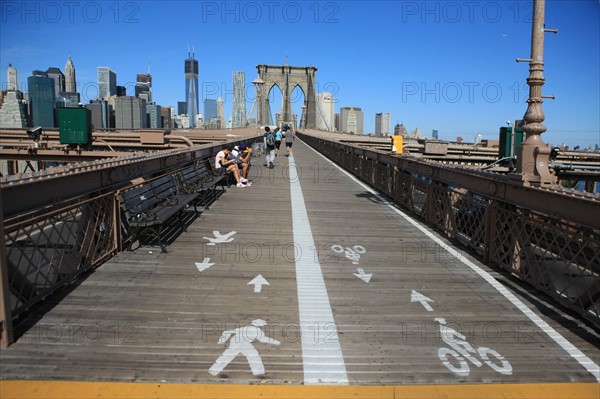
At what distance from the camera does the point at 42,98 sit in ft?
255

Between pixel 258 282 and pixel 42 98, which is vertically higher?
pixel 42 98

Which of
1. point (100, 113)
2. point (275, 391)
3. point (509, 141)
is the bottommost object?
point (275, 391)

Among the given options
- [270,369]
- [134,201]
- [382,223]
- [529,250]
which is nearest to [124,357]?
[270,369]

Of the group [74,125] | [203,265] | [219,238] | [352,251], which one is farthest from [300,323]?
[74,125]

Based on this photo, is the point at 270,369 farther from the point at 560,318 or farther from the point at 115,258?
the point at 115,258

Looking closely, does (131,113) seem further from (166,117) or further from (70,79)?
(166,117)

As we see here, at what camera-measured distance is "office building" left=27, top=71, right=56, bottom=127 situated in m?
76.6

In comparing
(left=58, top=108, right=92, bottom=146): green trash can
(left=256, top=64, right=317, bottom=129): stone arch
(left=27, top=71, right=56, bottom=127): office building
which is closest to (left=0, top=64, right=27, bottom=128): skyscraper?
(left=27, top=71, right=56, bottom=127): office building

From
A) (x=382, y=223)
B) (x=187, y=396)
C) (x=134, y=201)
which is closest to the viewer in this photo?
(x=187, y=396)

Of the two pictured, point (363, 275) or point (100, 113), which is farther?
point (100, 113)

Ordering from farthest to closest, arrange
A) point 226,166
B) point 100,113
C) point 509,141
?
point 100,113 → point 226,166 → point 509,141

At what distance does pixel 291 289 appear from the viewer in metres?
5.54

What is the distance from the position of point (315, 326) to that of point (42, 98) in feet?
278

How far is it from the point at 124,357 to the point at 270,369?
3.62 ft
